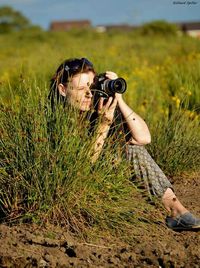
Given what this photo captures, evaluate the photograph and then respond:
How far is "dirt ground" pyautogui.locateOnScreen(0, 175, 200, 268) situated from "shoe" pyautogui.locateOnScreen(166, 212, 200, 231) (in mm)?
147

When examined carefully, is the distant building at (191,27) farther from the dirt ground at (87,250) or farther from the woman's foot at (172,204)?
the dirt ground at (87,250)

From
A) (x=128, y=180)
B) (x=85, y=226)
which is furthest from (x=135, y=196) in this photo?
(x=85, y=226)

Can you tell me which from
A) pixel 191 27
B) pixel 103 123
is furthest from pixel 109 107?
pixel 191 27

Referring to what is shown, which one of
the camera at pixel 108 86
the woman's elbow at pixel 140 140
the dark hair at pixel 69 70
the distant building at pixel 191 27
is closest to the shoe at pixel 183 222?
the woman's elbow at pixel 140 140

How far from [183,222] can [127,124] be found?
67 centimetres

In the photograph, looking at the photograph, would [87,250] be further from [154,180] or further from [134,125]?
[134,125]

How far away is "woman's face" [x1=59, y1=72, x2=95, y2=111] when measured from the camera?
362 cm

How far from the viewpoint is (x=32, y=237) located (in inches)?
126

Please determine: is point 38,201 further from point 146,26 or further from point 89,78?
point 146,26

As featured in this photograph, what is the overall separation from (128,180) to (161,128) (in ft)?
4.73

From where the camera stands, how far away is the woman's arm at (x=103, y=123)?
3498mm

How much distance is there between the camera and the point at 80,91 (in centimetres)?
370

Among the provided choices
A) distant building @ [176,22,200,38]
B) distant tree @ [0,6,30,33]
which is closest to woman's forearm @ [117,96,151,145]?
distant tree @ [0,6,30,33]

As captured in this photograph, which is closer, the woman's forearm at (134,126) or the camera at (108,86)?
the camera at (108,86)
